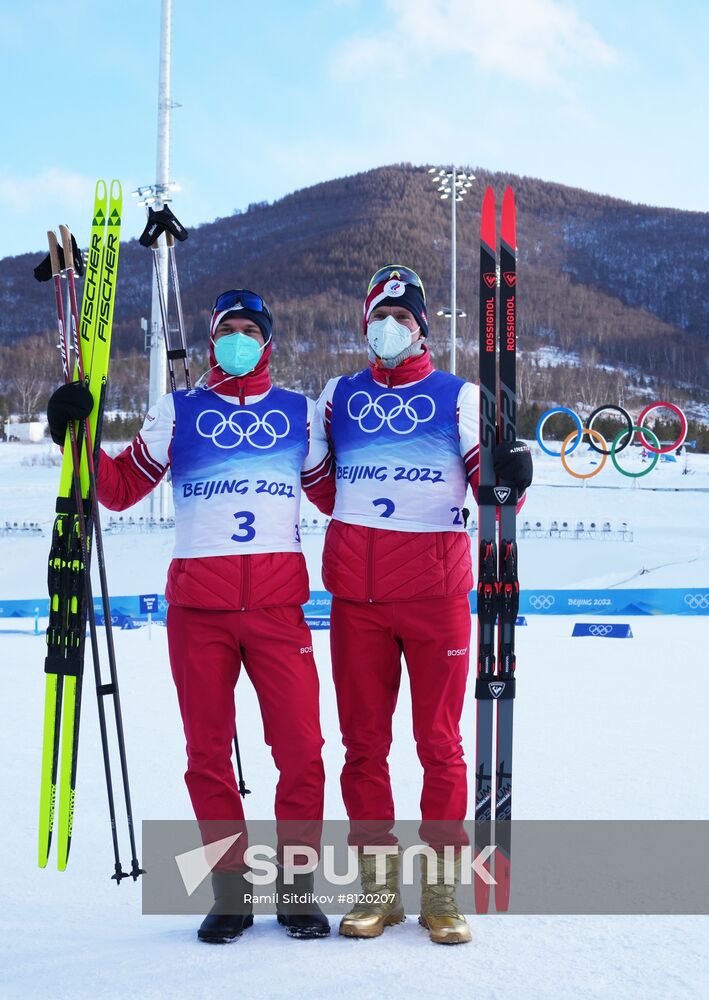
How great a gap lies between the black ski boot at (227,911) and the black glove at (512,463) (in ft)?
4.61

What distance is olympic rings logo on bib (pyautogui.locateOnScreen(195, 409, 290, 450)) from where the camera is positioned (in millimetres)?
2744

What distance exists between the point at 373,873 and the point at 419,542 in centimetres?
97

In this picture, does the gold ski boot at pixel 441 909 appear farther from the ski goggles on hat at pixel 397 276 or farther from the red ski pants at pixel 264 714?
the ski goggles on hat at pixel 397 276

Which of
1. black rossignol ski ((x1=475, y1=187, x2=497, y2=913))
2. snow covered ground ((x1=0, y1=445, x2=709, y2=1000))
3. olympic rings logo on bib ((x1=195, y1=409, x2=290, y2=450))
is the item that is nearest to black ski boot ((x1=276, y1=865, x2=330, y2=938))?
snow covered ground ((x1=0, y1=445, x2=709, y2=1000))

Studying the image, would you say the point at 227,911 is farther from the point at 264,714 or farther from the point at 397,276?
the point at 397,276

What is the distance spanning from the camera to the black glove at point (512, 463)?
2.73 metres

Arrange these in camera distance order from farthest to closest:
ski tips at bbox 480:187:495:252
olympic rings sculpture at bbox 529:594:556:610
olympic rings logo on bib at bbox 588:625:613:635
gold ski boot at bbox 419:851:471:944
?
olympic rings sculpture at bbox 529:594:556:610
olympic rings logo on bib at bbox 588:625:613:635
ski tips at bbox 480:187:495:252
gold ski boot at bbox 419:851:471:944

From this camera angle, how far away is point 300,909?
2.56 metres

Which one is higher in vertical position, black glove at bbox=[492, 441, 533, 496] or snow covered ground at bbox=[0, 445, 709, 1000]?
black glove at bbox=[492, 441, 533, 496]

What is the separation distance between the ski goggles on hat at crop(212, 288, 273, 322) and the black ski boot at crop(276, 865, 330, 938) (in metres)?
1.68

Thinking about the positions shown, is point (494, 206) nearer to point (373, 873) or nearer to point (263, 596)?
point (263, 596)

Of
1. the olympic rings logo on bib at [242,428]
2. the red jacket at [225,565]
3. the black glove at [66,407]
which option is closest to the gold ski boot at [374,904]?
the red jacket at [225,565]

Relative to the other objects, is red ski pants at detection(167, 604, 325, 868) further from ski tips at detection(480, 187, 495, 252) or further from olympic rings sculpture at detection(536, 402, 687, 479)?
olympic rings sculpture at detection(536, 402, 687, 479)

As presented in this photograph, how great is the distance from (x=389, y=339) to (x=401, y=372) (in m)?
0.11
